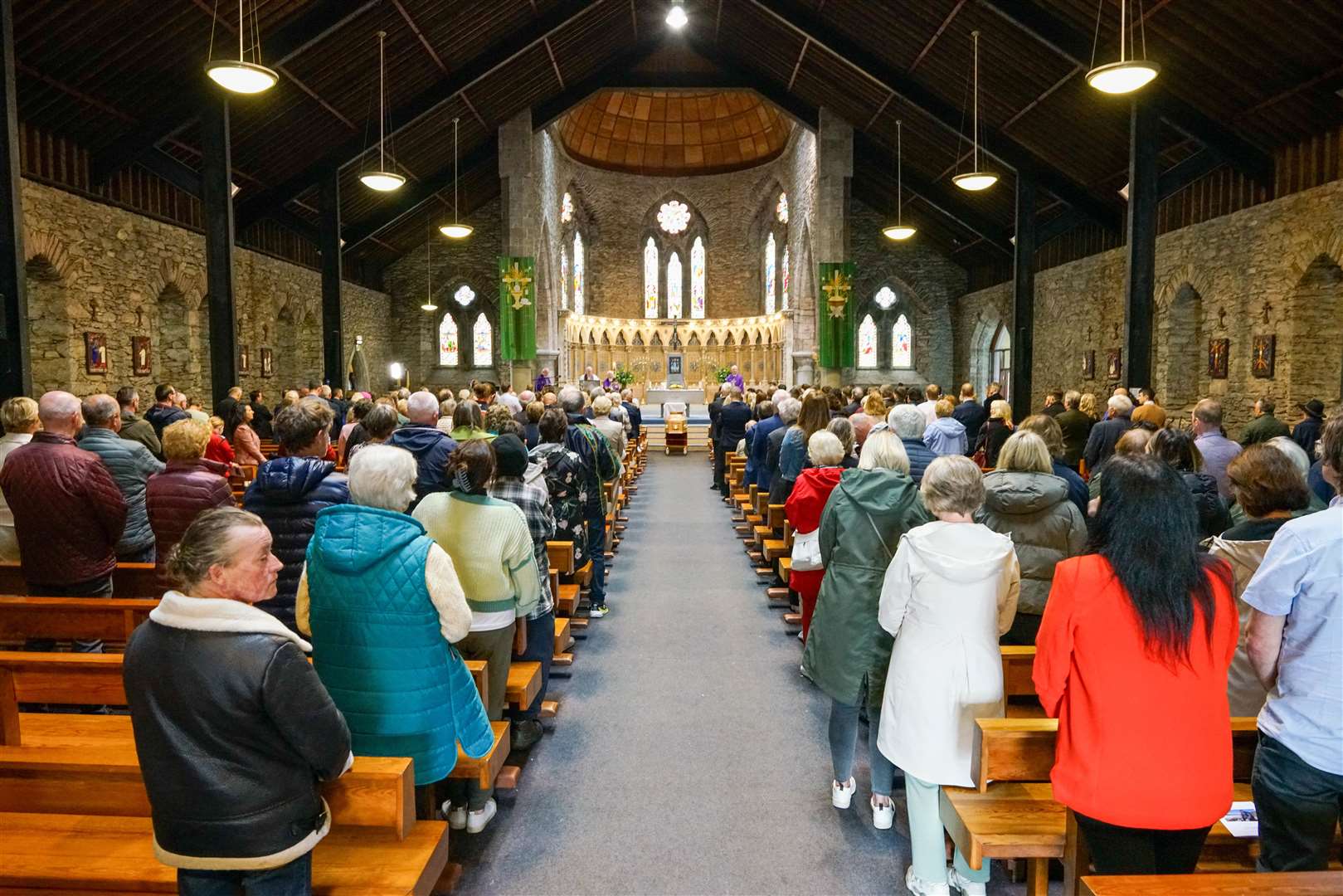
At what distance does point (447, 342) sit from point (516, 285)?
7.65 metres

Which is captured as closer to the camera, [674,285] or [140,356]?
[140,356]

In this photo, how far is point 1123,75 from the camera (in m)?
6.82

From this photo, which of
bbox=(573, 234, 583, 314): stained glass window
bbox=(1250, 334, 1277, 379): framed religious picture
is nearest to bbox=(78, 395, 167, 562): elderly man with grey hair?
bbox=(1250, 334, 1277, 379): framed religious picture

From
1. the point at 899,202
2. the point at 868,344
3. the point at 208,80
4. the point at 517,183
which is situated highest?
the point at 517,183

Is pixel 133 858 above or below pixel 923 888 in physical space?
above

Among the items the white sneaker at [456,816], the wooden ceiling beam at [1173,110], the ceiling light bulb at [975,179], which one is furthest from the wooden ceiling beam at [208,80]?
the white sneaker at [456,816]

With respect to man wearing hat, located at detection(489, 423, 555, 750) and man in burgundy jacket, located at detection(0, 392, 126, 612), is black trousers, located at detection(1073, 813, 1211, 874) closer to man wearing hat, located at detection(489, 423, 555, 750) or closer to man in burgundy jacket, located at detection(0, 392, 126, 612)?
man wearing hat, located at detection(489, 423, 555, 750)

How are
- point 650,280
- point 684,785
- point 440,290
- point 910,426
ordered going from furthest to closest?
point 650,280 → point 440,290 → point 910,426 → point 684,785

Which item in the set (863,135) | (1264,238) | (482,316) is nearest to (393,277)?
(482,316)

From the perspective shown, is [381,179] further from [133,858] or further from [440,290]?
[440,290]

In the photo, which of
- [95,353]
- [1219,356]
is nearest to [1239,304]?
[1219,356]

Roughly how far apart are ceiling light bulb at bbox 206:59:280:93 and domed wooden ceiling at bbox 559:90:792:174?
1623 centimetres

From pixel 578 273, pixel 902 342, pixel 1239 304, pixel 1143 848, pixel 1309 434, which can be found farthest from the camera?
pixel 578 273

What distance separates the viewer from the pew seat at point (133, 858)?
2020 mm
